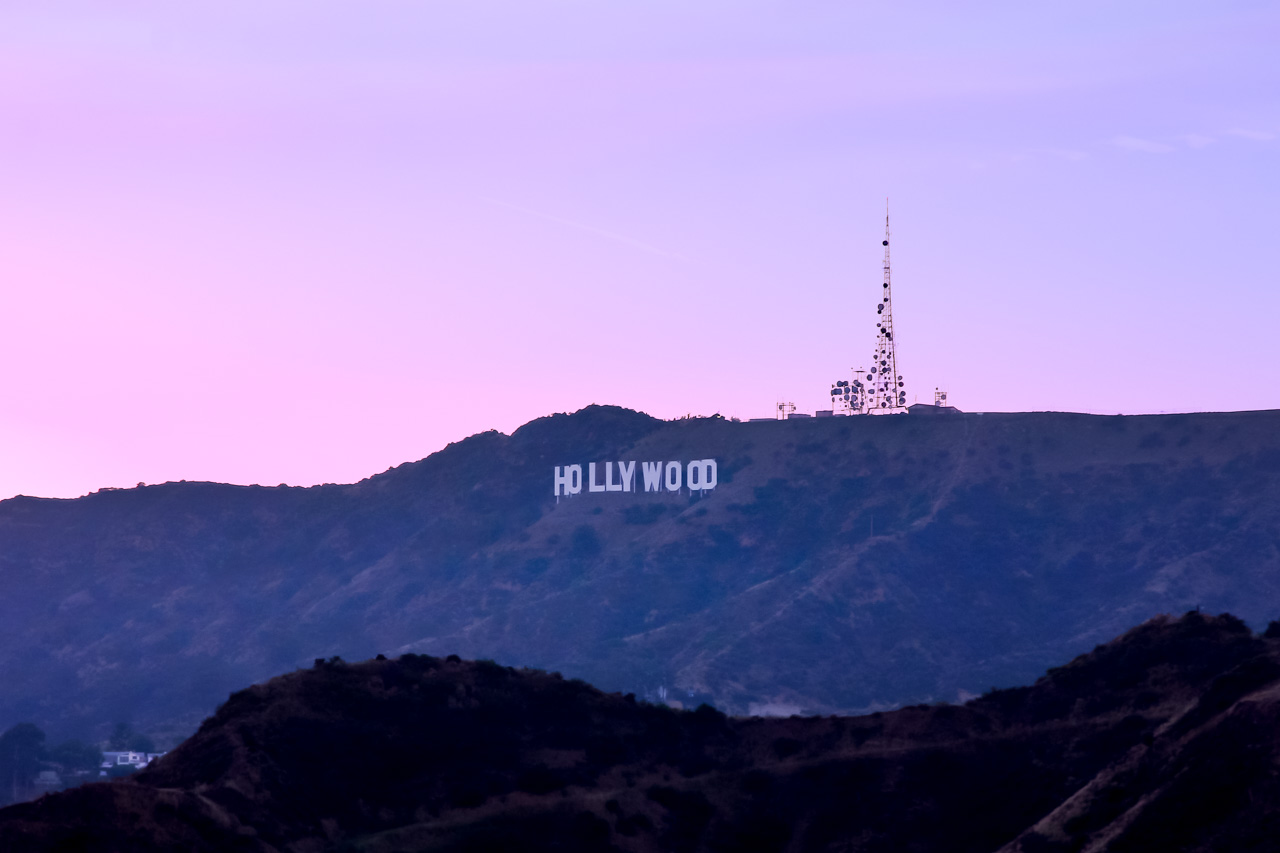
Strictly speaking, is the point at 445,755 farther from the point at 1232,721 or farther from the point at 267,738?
the point at 1232,721

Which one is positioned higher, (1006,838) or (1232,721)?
(1232,721)

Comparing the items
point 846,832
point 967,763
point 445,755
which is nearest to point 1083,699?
point 967,763

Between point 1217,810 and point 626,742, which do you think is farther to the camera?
point 626,742

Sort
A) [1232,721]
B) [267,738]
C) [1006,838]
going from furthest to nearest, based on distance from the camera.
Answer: [267,738], [1006,838], [1232,721]

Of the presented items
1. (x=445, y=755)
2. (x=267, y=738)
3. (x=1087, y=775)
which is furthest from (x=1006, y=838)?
(x=267, y=738)

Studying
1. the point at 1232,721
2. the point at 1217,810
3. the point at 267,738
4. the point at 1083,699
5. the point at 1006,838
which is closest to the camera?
the point at 1217,810

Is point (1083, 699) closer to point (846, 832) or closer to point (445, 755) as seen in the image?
point (846, 832)
